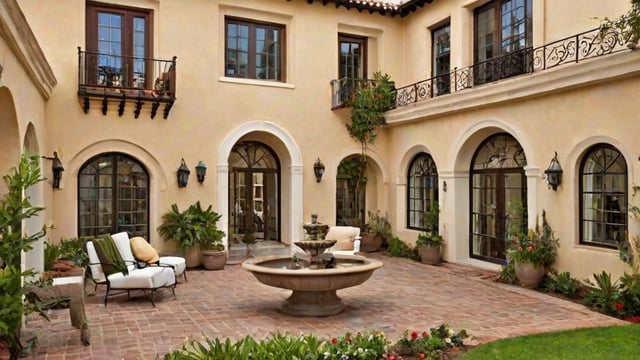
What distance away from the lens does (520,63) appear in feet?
39.4

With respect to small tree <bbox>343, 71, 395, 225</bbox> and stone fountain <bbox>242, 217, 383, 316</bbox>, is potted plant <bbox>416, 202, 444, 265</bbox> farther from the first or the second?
stone fountain <bbox>242, 217, 383, 316</bbox>

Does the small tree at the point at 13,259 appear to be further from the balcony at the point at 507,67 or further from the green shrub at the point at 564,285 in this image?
the balcony at the point at 507,67

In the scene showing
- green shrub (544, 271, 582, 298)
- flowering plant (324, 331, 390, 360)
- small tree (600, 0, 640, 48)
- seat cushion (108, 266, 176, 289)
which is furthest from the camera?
green shrub (544, 271, 582, 298)

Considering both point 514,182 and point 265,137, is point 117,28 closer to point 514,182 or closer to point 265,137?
point 265,137

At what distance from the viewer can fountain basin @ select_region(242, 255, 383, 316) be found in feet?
25.7

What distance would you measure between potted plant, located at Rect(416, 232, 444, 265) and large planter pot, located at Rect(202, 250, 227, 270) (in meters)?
5.07

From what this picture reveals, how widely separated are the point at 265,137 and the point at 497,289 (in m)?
7.58

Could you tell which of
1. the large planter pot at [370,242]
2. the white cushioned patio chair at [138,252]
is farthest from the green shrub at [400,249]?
the white cushioned patio chair at [138,252]

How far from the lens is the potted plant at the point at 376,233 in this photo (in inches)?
614

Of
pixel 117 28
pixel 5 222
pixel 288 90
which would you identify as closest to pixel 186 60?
pixel 117 28

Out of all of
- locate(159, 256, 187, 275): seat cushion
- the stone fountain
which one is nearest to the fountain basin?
the stone fountain

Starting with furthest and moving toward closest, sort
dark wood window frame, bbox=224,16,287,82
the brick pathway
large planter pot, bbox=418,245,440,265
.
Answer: dark wood window frame, bbox=224,16,287,82, large planter pot, bbox=418,245,440,265, the brick pathway

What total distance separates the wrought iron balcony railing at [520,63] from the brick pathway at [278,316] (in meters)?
4.72

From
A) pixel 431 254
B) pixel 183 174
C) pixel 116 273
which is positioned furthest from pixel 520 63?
pixel 116 273
